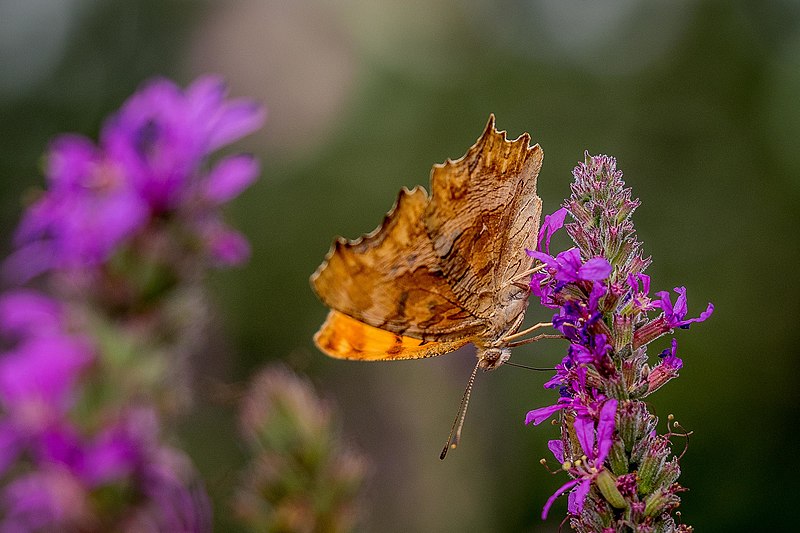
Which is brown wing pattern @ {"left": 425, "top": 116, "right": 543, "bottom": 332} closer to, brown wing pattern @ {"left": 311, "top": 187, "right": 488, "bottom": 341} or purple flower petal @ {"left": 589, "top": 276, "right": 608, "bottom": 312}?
brown wing pattern @ {"left": 311, "top": 187, "right": 488, "bottom": 341}

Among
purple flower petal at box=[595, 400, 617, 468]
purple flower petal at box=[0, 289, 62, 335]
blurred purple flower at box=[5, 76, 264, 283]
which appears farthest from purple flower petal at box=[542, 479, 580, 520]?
purple flower petal at box=[0, 289, 62, 335]

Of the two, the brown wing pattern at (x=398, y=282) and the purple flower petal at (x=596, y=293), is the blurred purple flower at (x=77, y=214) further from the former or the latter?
the purple flower petal at (x=596, y=293)

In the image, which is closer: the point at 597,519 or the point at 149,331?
the point at 597,519

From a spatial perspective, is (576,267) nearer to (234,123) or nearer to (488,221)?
(488,221)

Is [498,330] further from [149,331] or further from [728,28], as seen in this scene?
[728,28]

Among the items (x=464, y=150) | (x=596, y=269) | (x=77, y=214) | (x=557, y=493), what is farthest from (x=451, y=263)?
(x=464, y=150)

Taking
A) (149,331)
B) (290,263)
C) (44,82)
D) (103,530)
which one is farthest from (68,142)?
(44,82)

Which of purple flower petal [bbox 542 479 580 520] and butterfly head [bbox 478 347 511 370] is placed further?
butterfly head [bbox 478 347 511 370]

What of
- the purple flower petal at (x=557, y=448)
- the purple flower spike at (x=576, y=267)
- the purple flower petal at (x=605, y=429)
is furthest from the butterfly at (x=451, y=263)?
the purple flower petal at (x=605, y=429)
